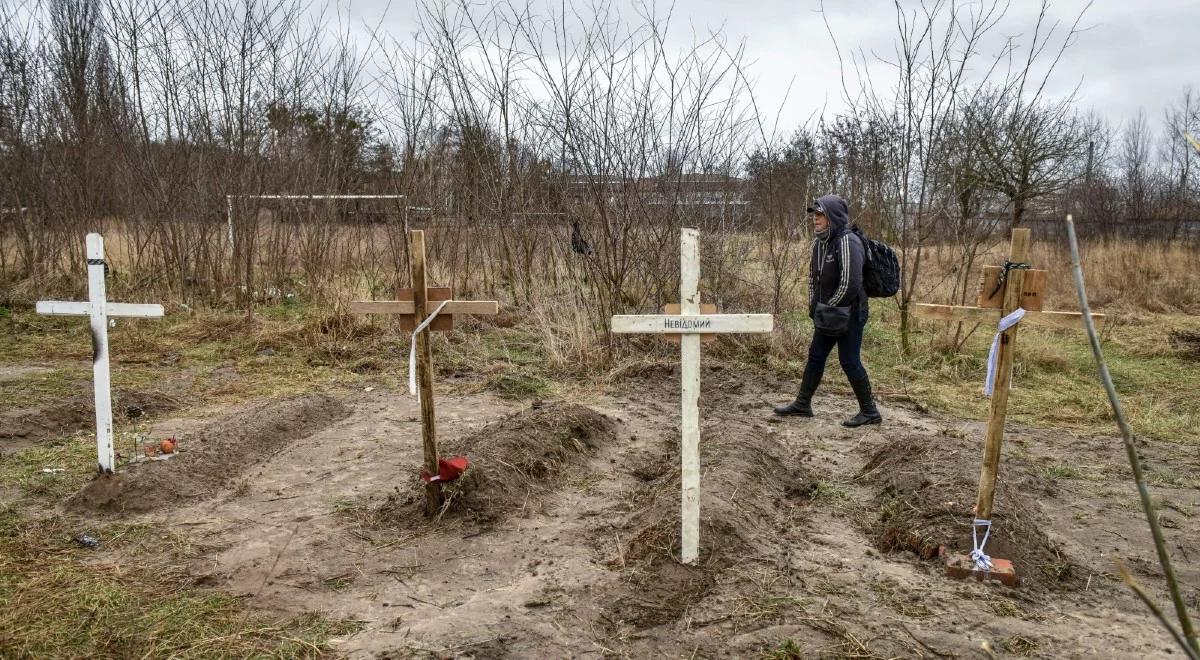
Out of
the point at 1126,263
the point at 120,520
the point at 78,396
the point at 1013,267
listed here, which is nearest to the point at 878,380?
the point at 1013,267

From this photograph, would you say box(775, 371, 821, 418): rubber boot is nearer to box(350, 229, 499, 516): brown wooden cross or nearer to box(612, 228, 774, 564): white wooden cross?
box(612, 228, 774, 564): white wooden cross

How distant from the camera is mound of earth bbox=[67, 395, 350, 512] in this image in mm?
4480

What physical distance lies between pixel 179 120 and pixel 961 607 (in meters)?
10.7

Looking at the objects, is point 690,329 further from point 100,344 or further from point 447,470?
point 100,344

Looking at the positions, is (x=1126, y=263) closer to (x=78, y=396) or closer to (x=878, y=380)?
(x=878, y=380)

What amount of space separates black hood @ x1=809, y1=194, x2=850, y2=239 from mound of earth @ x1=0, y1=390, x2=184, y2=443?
532 centimetres

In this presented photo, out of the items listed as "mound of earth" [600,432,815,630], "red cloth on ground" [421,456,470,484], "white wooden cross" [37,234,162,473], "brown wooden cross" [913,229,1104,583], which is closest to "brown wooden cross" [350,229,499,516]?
"red cloth on ground" [421,456,470,484]

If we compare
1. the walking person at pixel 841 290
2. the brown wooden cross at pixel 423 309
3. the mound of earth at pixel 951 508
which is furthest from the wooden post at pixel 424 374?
the walking person at pixel 841 290

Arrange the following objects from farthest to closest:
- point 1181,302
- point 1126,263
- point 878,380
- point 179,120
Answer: point 1126,263 → point 1181,302 → point 179,120 → point 878,380

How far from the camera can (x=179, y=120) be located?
420 inches

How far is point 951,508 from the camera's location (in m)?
4.12

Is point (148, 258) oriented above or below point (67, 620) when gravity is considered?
above

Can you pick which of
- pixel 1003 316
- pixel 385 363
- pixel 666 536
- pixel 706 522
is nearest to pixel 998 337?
pixel 1003 316

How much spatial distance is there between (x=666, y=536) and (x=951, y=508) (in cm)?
147
